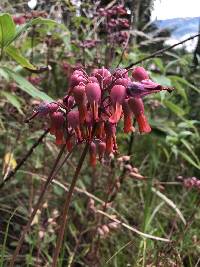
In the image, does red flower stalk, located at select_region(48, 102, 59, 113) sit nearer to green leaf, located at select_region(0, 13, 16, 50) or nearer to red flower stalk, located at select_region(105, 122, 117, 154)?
red flower stalk, located at select_region(105, 122, 117, 154)

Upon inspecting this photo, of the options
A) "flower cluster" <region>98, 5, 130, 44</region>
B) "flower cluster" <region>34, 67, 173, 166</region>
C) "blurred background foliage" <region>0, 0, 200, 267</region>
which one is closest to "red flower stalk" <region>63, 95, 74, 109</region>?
"flower cluster" <region>34, 67, 173, 166</region>

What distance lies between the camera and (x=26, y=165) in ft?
10.4

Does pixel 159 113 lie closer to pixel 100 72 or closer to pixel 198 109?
pixel 198 109

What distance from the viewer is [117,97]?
3.61 feet

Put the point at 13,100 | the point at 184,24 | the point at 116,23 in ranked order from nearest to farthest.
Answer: the point at 13,100 → the point at 116,23 → the point at 184,24

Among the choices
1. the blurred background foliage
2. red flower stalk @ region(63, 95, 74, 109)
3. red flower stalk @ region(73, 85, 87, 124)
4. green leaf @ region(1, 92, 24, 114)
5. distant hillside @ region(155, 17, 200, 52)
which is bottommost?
the blurred background foliage

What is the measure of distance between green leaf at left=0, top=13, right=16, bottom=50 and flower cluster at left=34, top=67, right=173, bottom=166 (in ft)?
1.14

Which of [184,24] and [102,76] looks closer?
[102,76]

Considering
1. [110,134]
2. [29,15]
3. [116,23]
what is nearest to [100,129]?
[110,134]

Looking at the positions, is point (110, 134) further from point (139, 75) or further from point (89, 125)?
point (139, 75)

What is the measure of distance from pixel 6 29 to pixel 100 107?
484mm

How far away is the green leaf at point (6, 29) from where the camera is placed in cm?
146

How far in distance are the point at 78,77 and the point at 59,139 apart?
6.0 inches

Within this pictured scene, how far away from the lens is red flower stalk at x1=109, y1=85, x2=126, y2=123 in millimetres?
1103
